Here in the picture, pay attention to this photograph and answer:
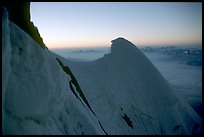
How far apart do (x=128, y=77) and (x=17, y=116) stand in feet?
124

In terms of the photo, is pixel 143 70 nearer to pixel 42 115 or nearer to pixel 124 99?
pixel 124 99

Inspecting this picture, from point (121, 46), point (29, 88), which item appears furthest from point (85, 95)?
point (29, 88)

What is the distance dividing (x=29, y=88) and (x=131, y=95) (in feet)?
114

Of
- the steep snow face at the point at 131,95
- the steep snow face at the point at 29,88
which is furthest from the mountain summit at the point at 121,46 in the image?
the steep snow face at the point at 29,88

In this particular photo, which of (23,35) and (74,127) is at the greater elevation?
(23,35)

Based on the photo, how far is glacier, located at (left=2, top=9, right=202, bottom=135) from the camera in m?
9.84

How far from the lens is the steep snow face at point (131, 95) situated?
123 feet

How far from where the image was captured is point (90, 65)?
44.4 m

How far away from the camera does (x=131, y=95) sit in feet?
144

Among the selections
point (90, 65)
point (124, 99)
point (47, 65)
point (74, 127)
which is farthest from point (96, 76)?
point (47, 65)

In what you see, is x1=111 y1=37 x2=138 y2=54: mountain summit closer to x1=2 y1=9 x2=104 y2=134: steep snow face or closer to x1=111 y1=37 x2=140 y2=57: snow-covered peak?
x1=111 y1=37 x2=140 y2=57: snow-covered peak

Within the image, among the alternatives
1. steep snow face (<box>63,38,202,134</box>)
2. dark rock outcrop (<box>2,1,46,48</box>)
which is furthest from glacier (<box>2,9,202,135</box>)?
dark rock outcrop (<box>2,1,46,48</box>)

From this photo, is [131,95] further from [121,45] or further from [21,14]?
[21,14]

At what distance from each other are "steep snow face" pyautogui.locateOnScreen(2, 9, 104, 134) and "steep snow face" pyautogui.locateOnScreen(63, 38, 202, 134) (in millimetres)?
21852
